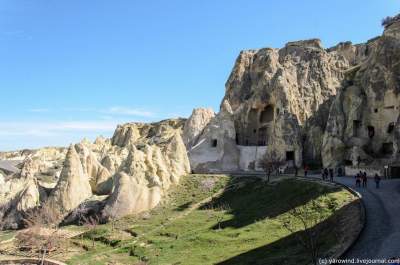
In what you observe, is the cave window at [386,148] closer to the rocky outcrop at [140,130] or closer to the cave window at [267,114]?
the cave window at [267,114]

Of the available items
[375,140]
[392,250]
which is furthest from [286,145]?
[392,250]

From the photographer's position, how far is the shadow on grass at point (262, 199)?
129 ft

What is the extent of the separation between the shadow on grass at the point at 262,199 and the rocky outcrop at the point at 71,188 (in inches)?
605

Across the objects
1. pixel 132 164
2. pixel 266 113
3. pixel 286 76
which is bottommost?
pixel 132 164

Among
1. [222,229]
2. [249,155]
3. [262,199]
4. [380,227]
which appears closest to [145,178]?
[262,199]

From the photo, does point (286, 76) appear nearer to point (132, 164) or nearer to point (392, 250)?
point (132, 164)

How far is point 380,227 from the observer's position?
2523cm

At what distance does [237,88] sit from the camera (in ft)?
294

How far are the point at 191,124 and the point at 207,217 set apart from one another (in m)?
38.0

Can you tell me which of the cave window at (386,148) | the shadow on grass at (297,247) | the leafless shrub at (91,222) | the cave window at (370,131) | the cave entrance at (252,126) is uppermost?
the cave entrance at (252,126)

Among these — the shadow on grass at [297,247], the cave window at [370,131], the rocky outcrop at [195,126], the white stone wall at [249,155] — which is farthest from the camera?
the rocky outcrop at [195,126]

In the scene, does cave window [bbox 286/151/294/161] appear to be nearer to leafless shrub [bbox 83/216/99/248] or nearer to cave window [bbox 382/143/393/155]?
cave window [bbox 382/143/393/155]

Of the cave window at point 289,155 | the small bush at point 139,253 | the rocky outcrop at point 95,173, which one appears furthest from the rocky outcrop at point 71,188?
the cave window at point 289,155

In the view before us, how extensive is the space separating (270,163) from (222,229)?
18441 mm
